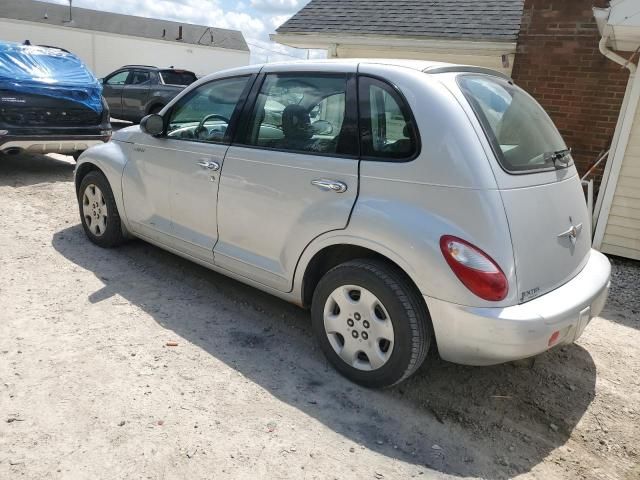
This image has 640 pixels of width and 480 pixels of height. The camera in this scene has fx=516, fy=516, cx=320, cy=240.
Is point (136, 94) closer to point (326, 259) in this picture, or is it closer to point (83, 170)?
point (83, 170)

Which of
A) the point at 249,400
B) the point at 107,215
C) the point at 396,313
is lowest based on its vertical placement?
the point at 249,400

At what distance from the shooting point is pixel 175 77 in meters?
13.5

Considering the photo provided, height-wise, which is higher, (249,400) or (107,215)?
(107,215)

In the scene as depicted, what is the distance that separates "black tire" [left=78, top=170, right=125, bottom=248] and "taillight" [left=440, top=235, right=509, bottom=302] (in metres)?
3.17

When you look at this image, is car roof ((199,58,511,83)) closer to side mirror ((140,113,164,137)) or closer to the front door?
the front door

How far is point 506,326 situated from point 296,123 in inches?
67.4

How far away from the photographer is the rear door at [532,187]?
2516 millimetres

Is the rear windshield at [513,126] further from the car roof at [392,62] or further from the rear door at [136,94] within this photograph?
the rear door at [136,94]

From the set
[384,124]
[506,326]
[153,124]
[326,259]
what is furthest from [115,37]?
[506,326]

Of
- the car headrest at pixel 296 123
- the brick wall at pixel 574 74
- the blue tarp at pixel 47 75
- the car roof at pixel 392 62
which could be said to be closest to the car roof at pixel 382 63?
the car roof at pixel 392 62

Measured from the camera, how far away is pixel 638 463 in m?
2.55

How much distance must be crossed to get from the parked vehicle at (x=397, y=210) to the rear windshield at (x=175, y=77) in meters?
10.5

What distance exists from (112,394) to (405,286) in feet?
5.40

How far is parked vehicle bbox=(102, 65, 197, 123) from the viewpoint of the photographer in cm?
1312
